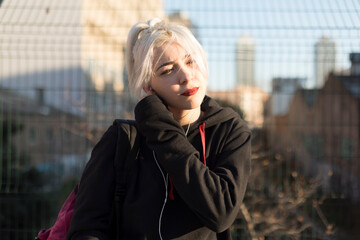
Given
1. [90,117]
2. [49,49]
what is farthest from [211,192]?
[90,117]

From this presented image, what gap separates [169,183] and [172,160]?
0.12 metres

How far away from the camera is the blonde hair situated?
1.34 meters

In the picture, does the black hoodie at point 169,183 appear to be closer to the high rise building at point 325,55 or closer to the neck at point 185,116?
the neck at point 185,116

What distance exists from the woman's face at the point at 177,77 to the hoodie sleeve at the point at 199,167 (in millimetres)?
55

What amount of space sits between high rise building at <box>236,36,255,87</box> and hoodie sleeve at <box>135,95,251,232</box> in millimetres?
2994

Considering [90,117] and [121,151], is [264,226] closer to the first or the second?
[90,117]

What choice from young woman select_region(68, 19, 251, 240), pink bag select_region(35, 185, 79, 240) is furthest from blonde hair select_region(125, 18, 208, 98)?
pink bag select_region(35, 185, 79, 240)

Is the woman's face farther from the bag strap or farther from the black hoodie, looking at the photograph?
the bag strap

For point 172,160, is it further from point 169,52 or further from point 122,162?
point 169,52

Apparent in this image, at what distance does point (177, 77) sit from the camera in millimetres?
1325

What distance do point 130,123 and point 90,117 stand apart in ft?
12.5

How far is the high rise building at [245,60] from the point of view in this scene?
4.22 metres

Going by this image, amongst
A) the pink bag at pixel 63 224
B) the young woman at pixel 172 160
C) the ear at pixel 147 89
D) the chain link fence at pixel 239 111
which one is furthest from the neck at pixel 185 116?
the chain link fence at pixel 239 111

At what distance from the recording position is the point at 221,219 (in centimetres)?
119
